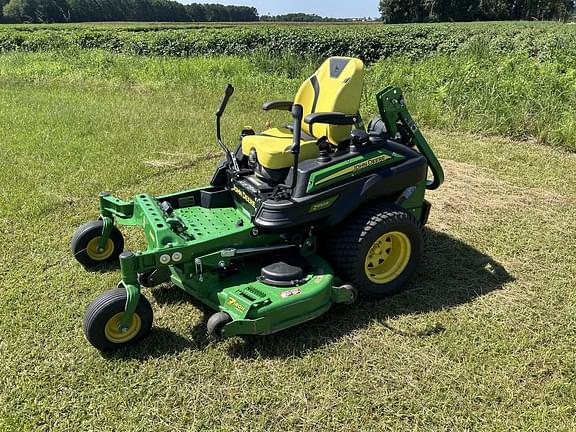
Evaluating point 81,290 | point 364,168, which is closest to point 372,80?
point 364,168

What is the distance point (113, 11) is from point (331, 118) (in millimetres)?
61859

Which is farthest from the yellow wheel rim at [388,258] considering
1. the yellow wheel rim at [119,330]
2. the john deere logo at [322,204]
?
the yellow wheel rim at [119,330]

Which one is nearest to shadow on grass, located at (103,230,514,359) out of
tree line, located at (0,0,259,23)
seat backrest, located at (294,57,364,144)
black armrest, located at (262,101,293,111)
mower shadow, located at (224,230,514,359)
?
mower shadow, located at (224,230,514,359)

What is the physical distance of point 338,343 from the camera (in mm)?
3330

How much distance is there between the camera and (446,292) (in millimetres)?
3912

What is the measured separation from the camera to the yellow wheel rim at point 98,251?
4121mm

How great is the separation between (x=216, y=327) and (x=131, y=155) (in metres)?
4.47

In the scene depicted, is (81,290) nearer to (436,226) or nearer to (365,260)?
(365,260)

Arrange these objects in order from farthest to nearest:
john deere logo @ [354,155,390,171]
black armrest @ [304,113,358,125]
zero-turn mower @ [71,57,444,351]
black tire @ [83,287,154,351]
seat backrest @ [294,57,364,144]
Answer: seat backrest @ [294,57,364,144], john deere logo @ [354,155,390,171], black armrest @ [304,113,358,125], zero-turn mower @ [71,57,444,351], black tire @ [83,287,154,351]

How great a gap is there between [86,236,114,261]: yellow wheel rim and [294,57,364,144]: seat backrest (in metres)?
1.80

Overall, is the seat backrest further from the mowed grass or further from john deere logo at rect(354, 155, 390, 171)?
the mowed grass

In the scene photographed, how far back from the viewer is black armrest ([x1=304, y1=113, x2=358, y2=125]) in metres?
3.46

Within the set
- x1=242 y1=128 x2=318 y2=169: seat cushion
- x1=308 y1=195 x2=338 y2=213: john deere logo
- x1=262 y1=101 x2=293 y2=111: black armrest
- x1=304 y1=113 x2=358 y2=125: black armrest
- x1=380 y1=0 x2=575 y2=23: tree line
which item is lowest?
x1=380 y1=0 x2=575 y2=23: tree line

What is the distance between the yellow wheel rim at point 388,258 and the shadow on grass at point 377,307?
0.55 ft
